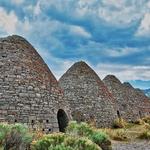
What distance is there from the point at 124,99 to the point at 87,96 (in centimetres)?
1030

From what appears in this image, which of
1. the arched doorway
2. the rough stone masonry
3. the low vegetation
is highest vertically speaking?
the rough stone masonry

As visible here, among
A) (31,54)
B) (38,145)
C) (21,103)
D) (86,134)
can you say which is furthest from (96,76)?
(38,145)

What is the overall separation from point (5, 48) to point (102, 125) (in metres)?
10.4

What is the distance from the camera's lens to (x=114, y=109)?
30.3 meters

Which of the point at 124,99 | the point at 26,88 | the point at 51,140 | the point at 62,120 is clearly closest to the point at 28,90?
the point at 26,88

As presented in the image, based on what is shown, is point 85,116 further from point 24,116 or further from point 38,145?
point 38,145

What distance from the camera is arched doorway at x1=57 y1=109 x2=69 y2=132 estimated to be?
2085 cm

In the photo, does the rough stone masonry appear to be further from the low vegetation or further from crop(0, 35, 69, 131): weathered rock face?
the low vegetation

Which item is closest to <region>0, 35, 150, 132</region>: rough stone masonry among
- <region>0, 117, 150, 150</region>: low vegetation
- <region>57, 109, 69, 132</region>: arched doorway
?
<region>57, 109, 69, 132</region>: arched doorway

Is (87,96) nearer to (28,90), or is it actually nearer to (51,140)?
(28,90)

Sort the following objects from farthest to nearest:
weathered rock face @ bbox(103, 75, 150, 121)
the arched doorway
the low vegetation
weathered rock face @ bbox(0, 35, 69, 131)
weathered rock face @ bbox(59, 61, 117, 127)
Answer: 1. weathered rock face @ bbox(103, 75, 150, 121)
2. weathered rock face @ bbox(59, 61, 117, 127)
3. the arched doorway
4. weathered rock face @ bbox(0, 35, 69, 131)
5. the low vegetation

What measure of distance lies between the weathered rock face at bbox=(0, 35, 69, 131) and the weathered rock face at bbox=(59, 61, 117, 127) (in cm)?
689

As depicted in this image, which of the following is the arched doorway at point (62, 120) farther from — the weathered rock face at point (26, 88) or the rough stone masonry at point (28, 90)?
the weathered rock face at point (26, 88)

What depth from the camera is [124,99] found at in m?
37.8
